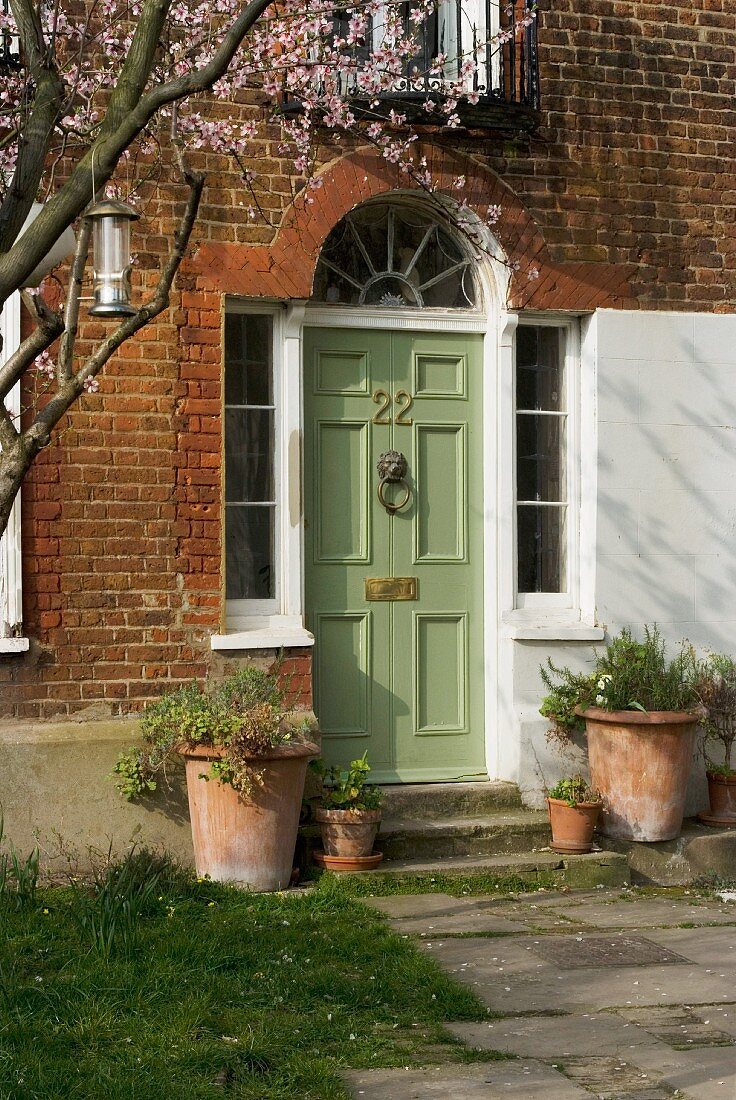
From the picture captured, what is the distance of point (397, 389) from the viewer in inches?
336

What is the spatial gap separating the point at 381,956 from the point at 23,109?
3.60 meters

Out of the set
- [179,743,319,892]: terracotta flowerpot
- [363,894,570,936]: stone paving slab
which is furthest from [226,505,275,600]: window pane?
[363,894,570,936]: stone paving slab

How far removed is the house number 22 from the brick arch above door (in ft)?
2.58

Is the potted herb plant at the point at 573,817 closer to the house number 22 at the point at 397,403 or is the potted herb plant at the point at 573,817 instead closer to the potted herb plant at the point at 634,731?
the potted herb plant at the point at 634,731

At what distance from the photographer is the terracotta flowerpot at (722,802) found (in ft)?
28.0

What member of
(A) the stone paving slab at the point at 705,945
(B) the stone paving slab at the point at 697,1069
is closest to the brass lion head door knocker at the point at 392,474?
(A) the stone paving slab at the point at 705,945

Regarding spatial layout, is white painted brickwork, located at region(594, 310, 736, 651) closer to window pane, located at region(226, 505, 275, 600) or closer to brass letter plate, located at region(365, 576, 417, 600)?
brass letter plate, located at region(365, 576, 417, 600)

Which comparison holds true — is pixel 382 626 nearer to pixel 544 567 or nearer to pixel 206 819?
pixel 544 567

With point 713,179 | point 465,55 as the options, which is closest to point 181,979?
point 465,55

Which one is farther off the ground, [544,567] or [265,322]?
[265,322]

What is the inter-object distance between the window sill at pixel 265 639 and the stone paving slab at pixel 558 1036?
295 centimetres

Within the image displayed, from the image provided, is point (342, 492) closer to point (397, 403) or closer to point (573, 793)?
point (397, 403)

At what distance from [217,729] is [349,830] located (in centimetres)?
→ 88

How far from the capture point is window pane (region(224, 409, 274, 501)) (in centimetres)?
824
